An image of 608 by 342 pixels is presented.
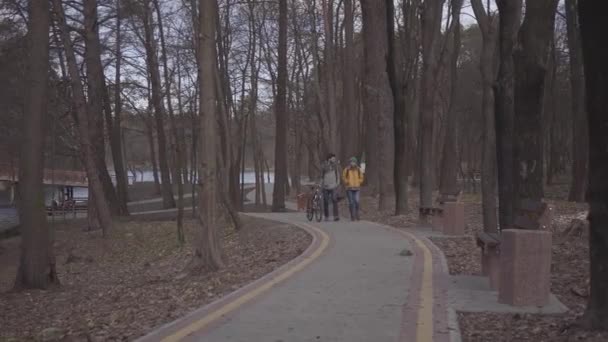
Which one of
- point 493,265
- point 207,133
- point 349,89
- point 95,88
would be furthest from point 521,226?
point 349,89

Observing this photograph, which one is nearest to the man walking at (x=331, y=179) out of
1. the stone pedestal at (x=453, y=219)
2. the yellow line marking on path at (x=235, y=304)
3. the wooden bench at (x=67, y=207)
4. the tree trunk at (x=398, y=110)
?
the tree trunk at (x=398, y=110)

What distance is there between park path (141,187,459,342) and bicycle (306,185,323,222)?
7.82 m

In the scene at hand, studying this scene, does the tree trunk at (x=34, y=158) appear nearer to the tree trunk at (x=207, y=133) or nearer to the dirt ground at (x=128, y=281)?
the dirt ground at (x=128, y=281)

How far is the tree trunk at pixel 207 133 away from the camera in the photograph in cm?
1137

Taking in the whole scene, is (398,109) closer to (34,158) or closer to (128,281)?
(128,281)

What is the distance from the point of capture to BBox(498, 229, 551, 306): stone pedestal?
7250 mm

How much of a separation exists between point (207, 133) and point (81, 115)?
1048cm

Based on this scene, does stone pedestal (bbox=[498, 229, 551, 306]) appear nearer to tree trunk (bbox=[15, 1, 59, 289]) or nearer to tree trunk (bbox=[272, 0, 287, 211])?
tree trunk (bbox=[15, 1, 59, 289])

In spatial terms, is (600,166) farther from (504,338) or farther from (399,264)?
(399,264)

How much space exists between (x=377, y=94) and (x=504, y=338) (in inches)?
587

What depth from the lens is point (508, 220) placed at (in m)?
10.8

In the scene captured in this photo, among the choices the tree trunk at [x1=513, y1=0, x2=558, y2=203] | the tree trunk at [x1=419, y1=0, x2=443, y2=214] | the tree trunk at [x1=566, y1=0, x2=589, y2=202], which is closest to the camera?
the tree trunk at [x1=513, y1=0, x2=558, y2=203]

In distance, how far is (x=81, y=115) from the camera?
2055 centimetres

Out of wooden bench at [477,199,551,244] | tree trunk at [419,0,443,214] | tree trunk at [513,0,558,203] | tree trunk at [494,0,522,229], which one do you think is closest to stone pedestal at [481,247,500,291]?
wooden bench at [477,199,551,244]
